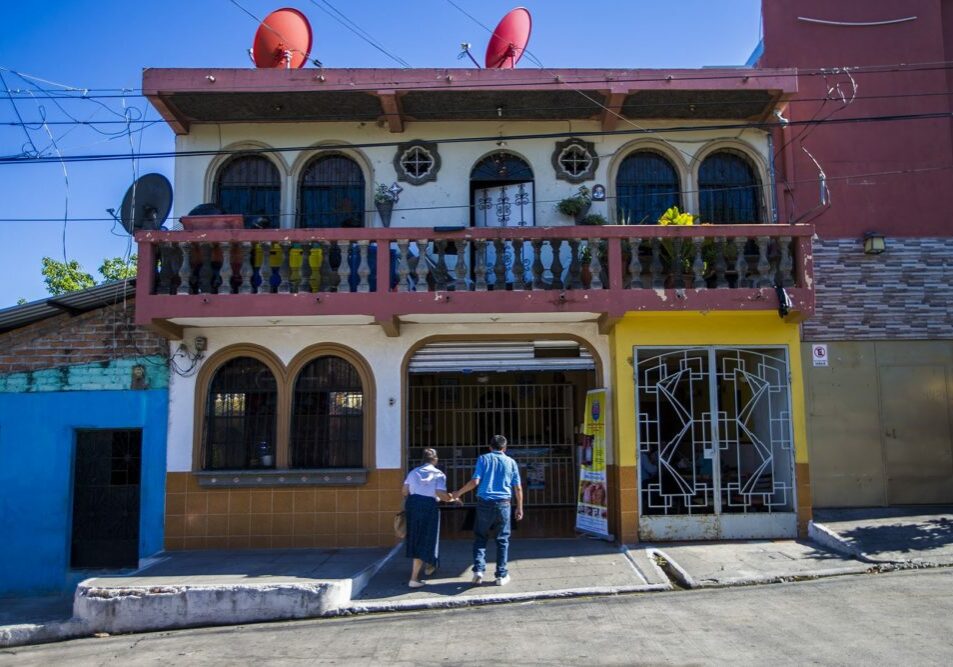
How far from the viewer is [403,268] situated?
9852 mm

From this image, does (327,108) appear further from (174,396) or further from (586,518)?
(586,518)

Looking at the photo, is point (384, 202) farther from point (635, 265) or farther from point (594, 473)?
point (594, 473)

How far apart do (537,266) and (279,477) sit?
174 inches

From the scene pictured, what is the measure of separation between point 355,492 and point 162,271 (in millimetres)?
3860

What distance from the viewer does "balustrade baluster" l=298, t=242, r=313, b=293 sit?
9945 millimetres

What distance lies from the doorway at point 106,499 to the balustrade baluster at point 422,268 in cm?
445

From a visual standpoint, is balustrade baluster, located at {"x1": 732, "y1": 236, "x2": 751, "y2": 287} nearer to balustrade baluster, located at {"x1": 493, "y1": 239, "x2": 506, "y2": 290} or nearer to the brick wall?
balustrade baluster, located at {"x1": 493, "y1": 239, "x2": 506, "y2": 290}

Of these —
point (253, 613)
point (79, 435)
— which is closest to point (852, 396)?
point (253, 613)

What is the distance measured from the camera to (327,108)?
11148mm

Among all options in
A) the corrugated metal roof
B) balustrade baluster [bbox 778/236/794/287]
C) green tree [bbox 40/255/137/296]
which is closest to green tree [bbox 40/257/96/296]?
green tree [bbox 40/255/137/296]

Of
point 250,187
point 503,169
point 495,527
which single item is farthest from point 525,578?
point 250,187

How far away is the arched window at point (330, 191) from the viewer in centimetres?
1151

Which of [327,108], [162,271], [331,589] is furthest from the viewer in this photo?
[327,108]

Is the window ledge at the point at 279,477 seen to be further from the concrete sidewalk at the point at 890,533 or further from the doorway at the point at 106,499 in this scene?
the concrete sidewalk at the point at 890,533
